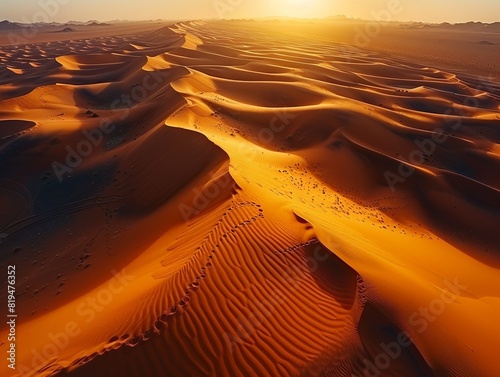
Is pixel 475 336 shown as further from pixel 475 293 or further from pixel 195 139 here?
pixel 195 139

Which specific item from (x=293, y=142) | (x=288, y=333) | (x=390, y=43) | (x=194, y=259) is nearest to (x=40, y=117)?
(x=293, y=142)

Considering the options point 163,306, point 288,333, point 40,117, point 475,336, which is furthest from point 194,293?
point 40,117

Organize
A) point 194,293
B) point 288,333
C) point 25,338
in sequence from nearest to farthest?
point 288,333, point 194,293, point 25,338

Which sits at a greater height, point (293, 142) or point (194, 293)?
point (194, 293)

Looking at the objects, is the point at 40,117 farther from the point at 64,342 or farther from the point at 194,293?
the point at 194,293

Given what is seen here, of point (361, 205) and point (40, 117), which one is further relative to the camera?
point (40, 117)

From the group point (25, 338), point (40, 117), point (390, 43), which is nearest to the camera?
point (25, 338)
